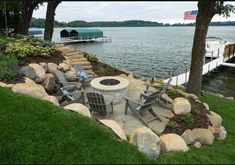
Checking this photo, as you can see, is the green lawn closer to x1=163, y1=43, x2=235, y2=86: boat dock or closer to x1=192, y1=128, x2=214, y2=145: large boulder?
x1=192, y1=128, x2=214, y2=145: large boulder

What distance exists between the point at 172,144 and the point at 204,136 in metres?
1.27

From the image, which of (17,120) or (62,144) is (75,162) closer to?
(62,144)

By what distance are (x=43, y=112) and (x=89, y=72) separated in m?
6.21

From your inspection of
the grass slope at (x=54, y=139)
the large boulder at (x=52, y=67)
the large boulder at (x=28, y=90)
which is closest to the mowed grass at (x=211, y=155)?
the grass slope at (x=54, y=139)

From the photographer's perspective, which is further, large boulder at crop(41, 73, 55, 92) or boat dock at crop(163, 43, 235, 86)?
boat dock at crop(163, 43, 235, 86)

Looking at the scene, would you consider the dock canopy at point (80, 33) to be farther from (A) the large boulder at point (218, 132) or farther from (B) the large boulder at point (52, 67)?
(A) the large boulder at point (218, 132)

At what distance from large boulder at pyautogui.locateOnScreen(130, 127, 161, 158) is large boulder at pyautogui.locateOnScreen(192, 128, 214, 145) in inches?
55.8

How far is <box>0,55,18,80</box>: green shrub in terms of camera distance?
25.9ft

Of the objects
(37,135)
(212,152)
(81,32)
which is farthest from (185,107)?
(81,32)

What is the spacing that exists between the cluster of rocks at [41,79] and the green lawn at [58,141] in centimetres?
60

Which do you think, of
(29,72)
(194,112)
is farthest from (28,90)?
(194,112)

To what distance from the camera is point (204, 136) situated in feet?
22.4

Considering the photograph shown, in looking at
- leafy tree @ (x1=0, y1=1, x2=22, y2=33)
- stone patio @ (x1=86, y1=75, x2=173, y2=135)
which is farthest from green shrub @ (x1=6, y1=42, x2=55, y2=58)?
leafy tree @ (x1=0, y1=1, x2=22, y2=33)

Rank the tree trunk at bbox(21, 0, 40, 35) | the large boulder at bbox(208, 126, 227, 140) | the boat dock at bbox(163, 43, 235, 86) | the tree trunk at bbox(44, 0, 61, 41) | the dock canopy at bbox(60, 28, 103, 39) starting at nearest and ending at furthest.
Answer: the large boulder at bbox(208, 126, 227, 140), the tree trunk at bbox(44, 0, 61, 41), the tree trunk at bbox(21, 0, 40, 35), the boat dock at bbox(163, 43, 235, 86), the dock canopy at bbox(60, 28, 103, 39)
